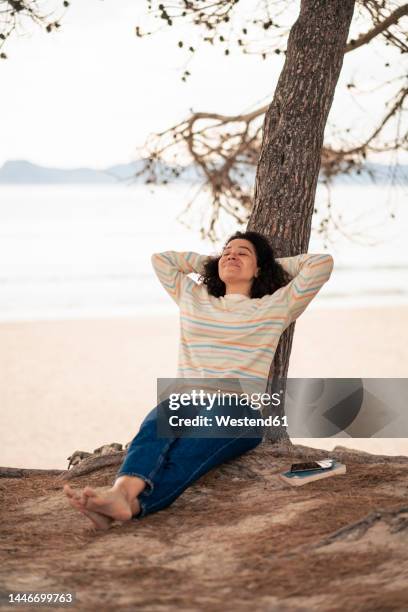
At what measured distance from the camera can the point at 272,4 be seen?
616 centimetres

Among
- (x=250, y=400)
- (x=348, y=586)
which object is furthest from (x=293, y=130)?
(x=348, y=586)

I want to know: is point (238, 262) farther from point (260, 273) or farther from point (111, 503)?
point (111, 503)

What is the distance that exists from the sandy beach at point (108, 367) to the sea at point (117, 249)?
5.69 feet

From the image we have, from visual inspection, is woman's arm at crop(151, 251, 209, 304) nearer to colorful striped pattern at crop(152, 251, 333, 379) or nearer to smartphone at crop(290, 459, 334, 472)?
colorful striped pattern at crop(152, 251, 333, 379)

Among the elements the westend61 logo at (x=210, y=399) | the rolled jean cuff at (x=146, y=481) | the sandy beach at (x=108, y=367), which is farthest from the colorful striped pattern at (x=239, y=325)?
the sandy beach at (x=108, y=367)

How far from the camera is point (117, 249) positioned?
25109 millimetres

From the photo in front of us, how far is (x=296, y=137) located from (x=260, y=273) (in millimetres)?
1027

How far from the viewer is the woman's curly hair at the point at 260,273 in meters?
4.41

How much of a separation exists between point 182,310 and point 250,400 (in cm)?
66

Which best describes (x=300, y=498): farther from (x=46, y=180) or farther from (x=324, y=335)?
(x=46, y=180)

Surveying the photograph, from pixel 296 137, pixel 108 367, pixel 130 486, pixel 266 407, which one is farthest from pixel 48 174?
pixel 130 486

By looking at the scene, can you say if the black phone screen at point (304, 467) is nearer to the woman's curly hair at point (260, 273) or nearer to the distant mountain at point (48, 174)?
the woman's curly hair at point (260, 273)

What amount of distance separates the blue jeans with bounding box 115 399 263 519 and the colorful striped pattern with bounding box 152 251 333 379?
1.27 ft

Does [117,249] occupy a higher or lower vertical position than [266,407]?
higher
